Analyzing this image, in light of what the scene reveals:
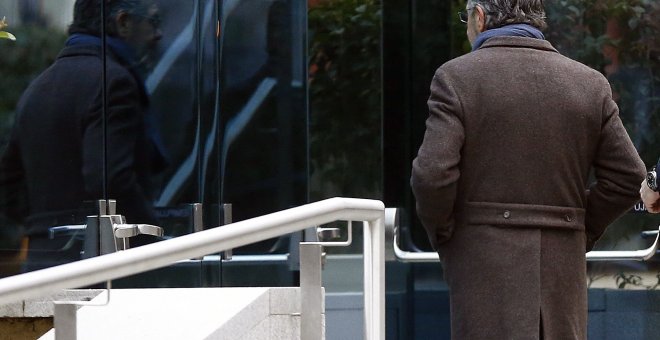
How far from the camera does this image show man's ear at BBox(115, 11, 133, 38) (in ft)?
17.5

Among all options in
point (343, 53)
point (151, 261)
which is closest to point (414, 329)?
→ point (343, 53)

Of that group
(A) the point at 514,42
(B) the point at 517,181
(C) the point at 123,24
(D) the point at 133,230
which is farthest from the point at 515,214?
(C) the point at 123,24

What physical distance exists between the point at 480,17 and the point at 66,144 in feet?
5.23

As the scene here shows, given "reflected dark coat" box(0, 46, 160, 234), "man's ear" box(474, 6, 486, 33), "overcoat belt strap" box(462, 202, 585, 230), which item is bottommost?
"overcoat belt strap" box(462, 202, 585, 230)

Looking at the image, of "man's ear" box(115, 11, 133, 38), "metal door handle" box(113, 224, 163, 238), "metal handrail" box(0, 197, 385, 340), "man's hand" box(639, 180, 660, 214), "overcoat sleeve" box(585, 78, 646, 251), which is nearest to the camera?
"metal handrail" box(0, 197, 385, 340)

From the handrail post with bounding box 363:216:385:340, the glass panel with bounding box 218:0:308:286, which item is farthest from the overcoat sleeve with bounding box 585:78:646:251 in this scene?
the glass panel with bounding box 218:0:308:286

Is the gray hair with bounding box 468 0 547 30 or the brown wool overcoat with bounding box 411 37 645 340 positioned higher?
the gray hair with bounding box 468 0 547 30

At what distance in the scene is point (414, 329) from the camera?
5.92 m

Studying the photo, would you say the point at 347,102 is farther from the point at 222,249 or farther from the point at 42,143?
the point at 222,249

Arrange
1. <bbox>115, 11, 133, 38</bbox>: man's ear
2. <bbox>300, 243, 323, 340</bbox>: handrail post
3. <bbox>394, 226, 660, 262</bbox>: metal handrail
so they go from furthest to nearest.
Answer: <bbox>394, 226, 660, 262</bbox>: metal handrail, <bbox>115, 11, 133, 38</bbox>: man's ear, <bbox>300, 243, 323, 340</bbox>: handrail post

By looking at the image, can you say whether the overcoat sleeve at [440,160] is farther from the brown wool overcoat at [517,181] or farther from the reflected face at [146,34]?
the reflected face at [146,34]

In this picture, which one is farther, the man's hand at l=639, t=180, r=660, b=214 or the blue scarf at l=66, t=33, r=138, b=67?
the blue scarf at l=66, t=33, r=138, b=67

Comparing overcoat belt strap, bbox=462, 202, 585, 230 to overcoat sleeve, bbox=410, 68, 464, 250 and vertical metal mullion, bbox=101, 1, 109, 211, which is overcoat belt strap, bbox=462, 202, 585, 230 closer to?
overcoat sleeve, bbox=410, 68, 464, 250

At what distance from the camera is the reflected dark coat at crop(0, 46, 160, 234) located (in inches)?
197
